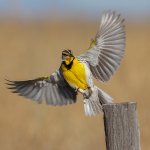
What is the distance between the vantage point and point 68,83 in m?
5.33

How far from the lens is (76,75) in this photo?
5.20m

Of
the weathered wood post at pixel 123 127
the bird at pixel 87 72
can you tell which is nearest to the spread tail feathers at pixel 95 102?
the bird at pixel 87 72

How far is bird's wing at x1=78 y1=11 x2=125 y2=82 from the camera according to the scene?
546 centimetres

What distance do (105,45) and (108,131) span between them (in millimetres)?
1751

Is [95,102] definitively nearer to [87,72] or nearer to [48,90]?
[87,72]

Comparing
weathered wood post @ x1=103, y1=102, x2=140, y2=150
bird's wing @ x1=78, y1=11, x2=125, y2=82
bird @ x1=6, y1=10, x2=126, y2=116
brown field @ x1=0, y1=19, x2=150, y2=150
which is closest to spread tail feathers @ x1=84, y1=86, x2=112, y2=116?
bird @ x1=6, y1=10, x2=126, y2=116

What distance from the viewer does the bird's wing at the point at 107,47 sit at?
546 centimetres

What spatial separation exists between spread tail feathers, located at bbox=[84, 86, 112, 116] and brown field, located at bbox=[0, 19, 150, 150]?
7.29 feet

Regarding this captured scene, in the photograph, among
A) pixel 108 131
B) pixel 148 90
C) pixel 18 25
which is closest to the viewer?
pixel 108 131

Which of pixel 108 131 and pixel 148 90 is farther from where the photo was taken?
pixel 148 90

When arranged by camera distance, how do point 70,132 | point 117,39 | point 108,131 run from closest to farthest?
point 108,131 < point 117,39 < point 70,132

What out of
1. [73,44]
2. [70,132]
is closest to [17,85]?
[70,132]

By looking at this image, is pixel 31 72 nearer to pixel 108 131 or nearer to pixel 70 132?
pixel 70 132

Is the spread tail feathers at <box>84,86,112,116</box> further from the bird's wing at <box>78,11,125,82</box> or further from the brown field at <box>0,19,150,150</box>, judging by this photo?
the brown field at <box>0,19,150,150</box>
